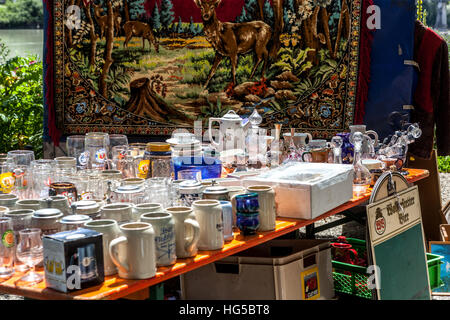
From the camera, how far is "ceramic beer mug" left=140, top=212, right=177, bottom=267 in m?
2.10

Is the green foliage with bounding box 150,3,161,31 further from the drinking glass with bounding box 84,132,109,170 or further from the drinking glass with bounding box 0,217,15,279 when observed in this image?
the drinking glass with bounding box 0,217,15,279

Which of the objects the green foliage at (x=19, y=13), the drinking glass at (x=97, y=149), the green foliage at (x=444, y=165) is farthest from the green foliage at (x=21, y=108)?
the green foliage at (x=444, y=165)

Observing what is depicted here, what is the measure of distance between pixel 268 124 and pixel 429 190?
1.46 metres

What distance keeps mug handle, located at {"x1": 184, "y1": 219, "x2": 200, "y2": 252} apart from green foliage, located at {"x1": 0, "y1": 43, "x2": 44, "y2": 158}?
4866mm

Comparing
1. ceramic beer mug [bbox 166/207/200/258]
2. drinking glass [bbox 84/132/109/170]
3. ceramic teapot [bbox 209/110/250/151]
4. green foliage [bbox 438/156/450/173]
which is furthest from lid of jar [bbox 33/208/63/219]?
green foliage [bbox 438/156/450/173]

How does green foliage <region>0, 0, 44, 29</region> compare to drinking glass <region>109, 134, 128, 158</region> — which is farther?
green foliage <region>0, 0, 44, 29</region>

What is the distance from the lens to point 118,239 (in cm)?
195

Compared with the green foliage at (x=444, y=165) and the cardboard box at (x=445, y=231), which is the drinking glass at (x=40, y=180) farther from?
the green foliage at (x=444, y=165)

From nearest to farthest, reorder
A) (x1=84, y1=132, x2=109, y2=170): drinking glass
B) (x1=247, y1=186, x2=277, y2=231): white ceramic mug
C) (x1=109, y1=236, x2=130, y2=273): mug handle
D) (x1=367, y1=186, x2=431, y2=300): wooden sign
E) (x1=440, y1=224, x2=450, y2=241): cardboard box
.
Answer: (x1=109, y1=236, x2=130, y2=273): mug handle < (x1=247, y1=186, x2=277, y2=231): white ceramic mug < (x1=367, y1=186, x2=431, y2=300): wooden sign < (x1=84, y1=132, x2=109, y2=170): drinking glass < (x1=440, y1=224, x2=450, y2=241): cardboard box

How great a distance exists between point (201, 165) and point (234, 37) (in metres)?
2.54

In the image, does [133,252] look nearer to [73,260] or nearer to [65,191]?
[73,260]
